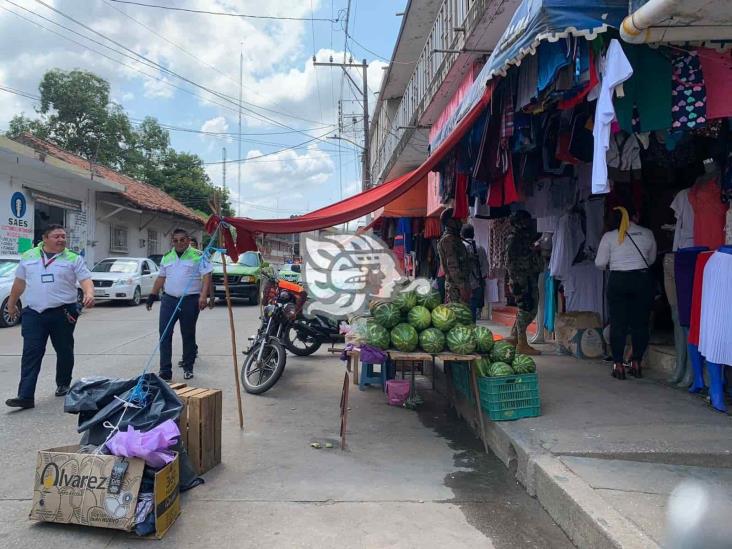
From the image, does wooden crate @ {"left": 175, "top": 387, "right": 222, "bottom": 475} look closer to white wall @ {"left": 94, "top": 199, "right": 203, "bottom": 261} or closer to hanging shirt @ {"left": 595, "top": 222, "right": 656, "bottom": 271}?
hanging shirt @ {"left": 595, "top": 222, "right": 656, "bottom": 271}

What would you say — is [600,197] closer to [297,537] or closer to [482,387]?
[482,387]

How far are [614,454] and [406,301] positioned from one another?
2064 mm

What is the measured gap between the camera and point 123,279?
56.4ft

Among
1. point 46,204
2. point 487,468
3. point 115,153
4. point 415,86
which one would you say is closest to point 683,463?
point 487,468

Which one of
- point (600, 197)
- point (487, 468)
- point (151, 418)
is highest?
point (600, 197)

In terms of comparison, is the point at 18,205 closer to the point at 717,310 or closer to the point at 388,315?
the point at 388,315

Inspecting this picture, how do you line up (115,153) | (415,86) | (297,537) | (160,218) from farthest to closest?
(115,153) < (160,218) < (415,86) < (297,537)

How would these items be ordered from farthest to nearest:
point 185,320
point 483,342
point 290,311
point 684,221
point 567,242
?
point 567,242
point 290,311
point 185,320
point 684,221
point 483,342

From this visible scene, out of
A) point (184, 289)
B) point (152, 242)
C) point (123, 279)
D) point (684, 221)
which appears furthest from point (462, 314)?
point (152, 242)

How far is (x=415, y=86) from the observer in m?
13.1

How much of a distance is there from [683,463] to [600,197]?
385cm

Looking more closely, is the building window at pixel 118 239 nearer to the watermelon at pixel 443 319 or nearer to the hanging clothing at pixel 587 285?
the hanging clothing at pixel 587 285

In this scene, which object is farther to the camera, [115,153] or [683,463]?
[115,153]

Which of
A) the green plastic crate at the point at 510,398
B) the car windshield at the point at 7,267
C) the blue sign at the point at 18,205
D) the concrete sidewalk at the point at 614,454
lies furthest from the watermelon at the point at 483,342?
the blue sign at the point at 18,205
